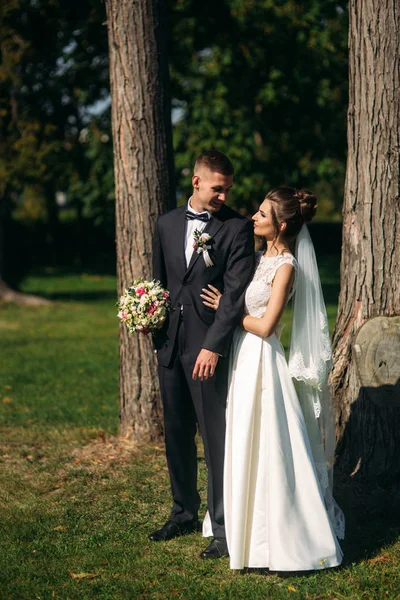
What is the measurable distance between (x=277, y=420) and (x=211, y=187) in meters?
1.46

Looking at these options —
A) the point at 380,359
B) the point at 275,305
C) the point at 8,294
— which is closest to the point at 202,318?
the point at 275,305

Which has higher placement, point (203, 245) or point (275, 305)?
point (203, 245)

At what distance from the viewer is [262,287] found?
4.59 m

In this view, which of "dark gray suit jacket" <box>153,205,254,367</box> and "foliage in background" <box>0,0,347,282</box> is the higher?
"foliage in background" <box>0,0,347,282</box>

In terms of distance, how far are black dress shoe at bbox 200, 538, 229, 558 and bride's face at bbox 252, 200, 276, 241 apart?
1.92 metres

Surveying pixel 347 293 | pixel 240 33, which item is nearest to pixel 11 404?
pixel 347 293

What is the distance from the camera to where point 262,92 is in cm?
1930

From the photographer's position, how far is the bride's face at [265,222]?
182 inches

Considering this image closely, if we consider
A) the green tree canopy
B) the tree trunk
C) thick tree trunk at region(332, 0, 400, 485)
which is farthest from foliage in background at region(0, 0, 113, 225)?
thick tree trunk at region(332, 0, 400, 485)

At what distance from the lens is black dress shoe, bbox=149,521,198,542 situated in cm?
501

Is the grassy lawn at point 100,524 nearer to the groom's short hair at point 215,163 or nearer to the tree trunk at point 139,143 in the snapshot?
the tree trunk at point 139,143

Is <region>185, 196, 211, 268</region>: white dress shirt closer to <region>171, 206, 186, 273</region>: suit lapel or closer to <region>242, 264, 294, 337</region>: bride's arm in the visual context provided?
<region>171, 206, 186, 273</region>: suit lapel

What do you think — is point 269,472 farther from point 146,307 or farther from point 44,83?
point 44,83

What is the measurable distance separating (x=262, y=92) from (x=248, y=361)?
15.8 meters
